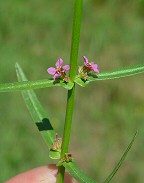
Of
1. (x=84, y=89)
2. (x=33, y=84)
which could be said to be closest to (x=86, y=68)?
(x=33, y=84)

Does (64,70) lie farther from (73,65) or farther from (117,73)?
(117,73)

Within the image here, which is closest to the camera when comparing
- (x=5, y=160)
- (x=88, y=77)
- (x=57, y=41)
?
(x=88, y=77)

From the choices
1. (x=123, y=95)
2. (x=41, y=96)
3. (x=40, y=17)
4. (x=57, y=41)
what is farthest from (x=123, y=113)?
(x=40, y=17)

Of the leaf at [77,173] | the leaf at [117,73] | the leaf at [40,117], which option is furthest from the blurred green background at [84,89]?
the leaf at [117,73]

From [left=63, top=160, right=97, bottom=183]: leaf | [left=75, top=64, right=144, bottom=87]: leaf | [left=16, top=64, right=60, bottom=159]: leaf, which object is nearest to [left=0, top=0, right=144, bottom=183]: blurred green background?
[left=16, top=64, right=60, bottom=159]: leaf

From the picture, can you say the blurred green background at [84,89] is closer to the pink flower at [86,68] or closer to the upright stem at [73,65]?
the upright stem at [73,65]

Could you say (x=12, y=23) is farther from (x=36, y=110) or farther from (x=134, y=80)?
(x=36, y=110)
